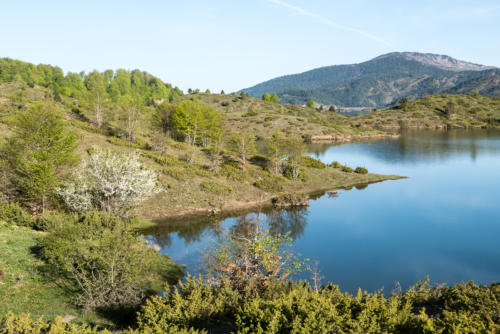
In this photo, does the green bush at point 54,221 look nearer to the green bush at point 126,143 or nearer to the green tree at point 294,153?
the green bush at point 126,143

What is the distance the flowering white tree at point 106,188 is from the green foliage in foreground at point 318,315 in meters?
18.9

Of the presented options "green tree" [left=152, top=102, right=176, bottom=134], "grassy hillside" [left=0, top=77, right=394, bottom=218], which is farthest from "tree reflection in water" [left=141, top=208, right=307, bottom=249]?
"green tree" [left=152, top=102, right=176, bottom=134]

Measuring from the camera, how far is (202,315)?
13.9 meters

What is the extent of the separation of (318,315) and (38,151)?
3156 cm

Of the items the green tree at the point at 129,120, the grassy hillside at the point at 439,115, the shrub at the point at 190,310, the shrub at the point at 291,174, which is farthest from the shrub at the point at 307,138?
the shrub at the point at 190,310

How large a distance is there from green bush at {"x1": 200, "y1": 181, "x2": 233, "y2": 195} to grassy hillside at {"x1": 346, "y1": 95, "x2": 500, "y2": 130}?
129 m

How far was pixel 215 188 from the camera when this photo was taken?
43562 millimetres

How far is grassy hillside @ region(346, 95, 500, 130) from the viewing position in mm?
158375

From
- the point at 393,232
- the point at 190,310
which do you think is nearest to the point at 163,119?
the point at 393,232

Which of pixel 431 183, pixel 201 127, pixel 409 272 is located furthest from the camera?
pixel 201 127

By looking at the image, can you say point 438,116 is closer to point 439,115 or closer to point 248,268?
point 439,115

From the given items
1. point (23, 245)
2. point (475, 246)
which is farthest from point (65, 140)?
point (475, 246)

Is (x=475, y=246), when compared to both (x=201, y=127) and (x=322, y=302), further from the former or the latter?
(x=201, y=127)

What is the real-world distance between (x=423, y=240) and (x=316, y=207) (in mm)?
14837
